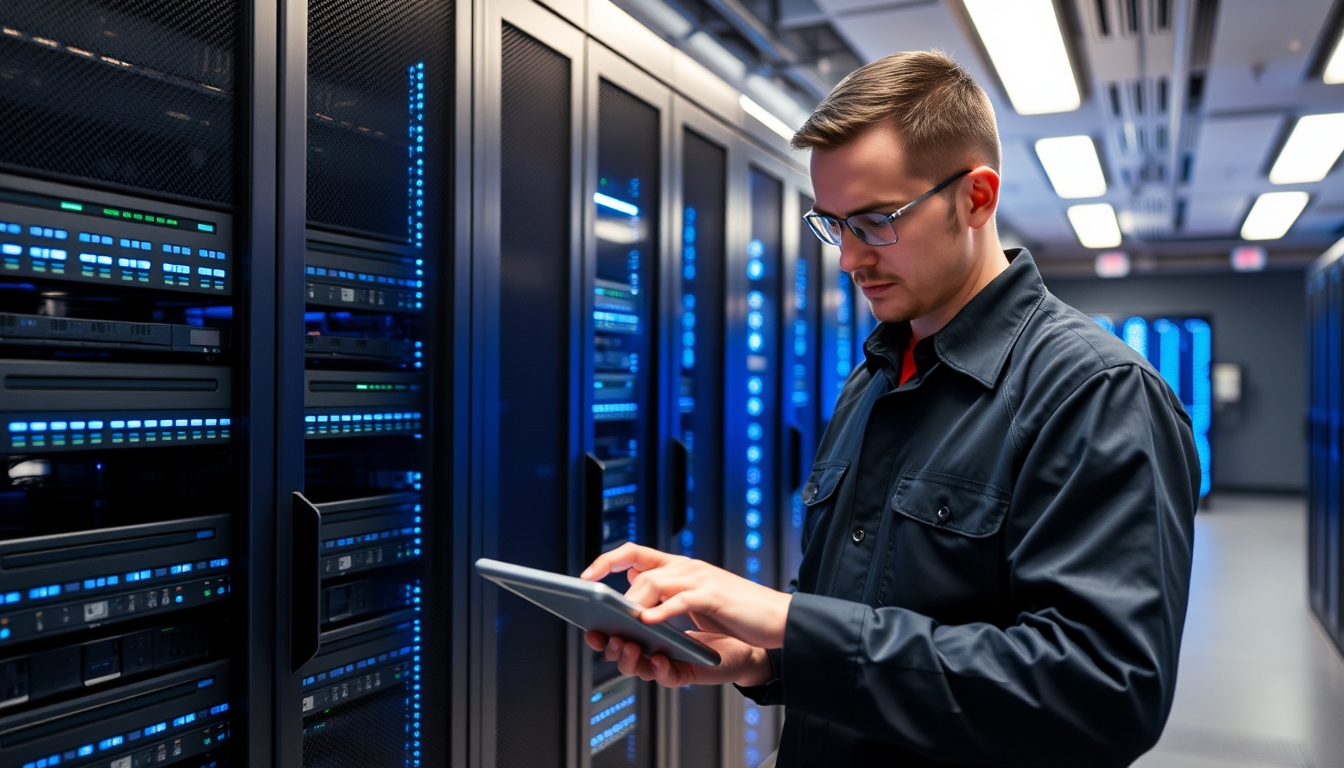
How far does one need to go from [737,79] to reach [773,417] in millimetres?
1845

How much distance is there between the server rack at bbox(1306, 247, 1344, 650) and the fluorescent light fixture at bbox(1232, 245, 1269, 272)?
5.39 meters

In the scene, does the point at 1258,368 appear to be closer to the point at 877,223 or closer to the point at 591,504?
the point at 591,504

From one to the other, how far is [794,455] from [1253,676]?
127 inches

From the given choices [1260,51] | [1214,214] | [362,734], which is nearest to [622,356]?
[362,734]

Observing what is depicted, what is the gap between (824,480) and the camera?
4.12 ft

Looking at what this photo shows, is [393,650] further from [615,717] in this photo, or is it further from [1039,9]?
[1039,9]

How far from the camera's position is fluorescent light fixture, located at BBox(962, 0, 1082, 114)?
3.29m

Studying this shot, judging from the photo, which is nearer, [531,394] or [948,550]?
[948,550]

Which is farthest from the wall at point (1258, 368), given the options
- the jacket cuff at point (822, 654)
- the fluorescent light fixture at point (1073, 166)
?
the jacket cuff at point (822, 654)

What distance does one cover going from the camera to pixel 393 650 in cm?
159

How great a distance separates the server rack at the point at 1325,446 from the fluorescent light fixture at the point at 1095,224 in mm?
2181

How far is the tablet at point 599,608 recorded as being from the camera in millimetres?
838

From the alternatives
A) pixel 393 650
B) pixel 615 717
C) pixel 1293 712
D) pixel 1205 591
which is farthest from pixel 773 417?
pixel 1205 591

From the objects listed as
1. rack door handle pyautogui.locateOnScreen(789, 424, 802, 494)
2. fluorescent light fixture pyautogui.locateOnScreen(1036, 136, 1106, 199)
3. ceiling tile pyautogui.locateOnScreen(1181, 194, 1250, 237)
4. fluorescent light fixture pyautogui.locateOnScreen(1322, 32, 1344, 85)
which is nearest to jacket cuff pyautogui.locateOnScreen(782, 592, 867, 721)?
rack door handle pyautogui.locateOnScreen(789, 424, 802, 494)
